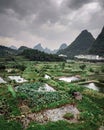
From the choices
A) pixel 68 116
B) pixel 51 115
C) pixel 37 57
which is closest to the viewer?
pixel 68 116

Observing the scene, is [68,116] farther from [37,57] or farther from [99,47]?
[99,47]

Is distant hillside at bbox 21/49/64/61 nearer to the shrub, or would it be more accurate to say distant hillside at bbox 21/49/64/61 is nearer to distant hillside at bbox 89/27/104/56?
distant hillside at bbox 89/27/104/56

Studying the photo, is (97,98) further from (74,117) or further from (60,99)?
(74,117)

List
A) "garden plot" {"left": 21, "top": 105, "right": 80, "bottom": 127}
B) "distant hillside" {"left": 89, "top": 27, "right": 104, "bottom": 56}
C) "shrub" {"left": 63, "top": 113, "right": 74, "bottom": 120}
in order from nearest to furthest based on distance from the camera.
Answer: "garden plot" {"left": 21, "top": 105, "right": 80, "bottom": 127} → "shrub" {"left": 63, "top": 113, "right": 74, "bottom": 120} → "distant hillside" {"left": 89, "top": 27, "right": 104, "bottom": 56}

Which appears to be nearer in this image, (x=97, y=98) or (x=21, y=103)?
(x=21, y=103)

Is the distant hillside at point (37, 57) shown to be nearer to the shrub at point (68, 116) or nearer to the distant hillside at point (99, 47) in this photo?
the distant hillside at point (99, 47)

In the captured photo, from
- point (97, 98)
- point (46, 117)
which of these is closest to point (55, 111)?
point (46, 117)

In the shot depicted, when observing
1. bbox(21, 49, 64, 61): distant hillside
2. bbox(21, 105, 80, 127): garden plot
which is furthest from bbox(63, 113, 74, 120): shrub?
bbox(21, 49, 64, 61): distant hillside

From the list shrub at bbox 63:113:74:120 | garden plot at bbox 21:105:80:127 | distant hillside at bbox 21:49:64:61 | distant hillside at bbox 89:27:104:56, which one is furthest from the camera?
distant hillside at bbox 89:27:104:56

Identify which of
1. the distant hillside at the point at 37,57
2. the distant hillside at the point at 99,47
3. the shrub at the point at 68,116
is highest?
the distant hillside at the point at 99,47

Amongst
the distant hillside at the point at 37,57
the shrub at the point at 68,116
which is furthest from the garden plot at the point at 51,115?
the distant hillside at the point at 37,57

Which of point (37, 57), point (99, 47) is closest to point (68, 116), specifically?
point (37, 57)
